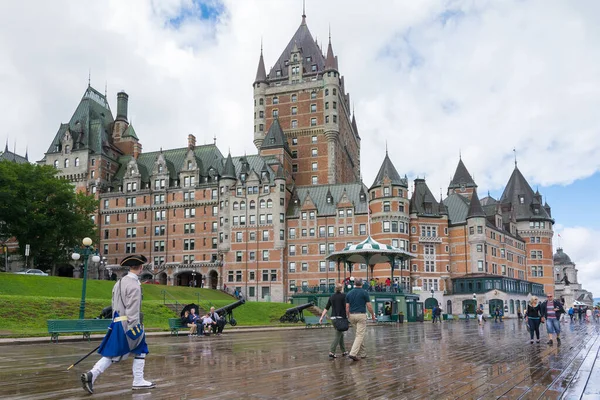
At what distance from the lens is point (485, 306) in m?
79.5

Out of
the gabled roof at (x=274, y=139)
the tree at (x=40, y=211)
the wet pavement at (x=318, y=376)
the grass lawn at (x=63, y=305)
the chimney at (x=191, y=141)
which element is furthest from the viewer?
the chimney at (x=191, y=141)

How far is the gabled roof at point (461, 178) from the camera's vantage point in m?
106

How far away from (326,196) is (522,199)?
4172 cm

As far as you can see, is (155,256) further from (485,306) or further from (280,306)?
(485,306)

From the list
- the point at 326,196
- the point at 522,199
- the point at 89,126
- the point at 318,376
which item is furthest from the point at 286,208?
the point at 318,376

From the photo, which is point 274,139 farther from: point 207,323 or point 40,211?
point 207,323

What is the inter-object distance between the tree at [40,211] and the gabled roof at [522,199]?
72581 mm

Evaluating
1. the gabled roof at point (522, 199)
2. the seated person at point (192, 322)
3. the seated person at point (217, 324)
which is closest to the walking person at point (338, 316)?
the seated person at point (192, 322)

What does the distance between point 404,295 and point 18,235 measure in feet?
150

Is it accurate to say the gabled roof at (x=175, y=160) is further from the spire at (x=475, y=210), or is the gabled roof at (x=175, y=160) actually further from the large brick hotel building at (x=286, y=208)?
the spire at (x=475, y=210)

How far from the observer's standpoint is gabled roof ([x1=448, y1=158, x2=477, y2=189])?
106438mm

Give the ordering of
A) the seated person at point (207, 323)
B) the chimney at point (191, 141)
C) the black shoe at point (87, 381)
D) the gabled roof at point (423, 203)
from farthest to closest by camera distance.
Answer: the chimney at point (191, 141) → the gabled roof at point (423, 203) → the seated person at point (207, 323) → the black shoe at point (87, 381)

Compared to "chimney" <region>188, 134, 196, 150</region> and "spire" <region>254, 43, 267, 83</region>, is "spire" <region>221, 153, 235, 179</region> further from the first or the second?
"spire" <region>254, 43, 267, 83</region>

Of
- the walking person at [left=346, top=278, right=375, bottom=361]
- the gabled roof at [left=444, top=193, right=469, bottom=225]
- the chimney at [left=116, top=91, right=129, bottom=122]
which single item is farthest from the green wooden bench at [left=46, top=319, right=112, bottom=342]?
the chimney at [left=116, top=91, right=129, bottom=122]
